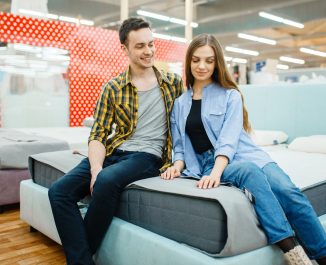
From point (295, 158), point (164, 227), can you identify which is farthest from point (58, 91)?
point (164, 227)

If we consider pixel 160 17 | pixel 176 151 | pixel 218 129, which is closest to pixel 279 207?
pixel 218 129

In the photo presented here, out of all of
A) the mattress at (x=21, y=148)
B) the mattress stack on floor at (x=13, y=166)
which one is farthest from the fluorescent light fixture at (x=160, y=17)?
the mattress stack on floor at (x=13, y=166)

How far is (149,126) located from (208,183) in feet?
1.65

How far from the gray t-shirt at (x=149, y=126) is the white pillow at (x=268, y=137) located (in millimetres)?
1439

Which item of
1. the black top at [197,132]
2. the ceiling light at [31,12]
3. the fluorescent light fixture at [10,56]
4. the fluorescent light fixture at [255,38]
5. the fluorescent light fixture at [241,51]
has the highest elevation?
the fluorescent light fixture at [255,38]

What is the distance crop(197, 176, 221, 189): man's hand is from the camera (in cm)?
141

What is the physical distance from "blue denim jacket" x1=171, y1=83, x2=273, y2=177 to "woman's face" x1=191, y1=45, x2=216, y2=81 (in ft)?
0.21

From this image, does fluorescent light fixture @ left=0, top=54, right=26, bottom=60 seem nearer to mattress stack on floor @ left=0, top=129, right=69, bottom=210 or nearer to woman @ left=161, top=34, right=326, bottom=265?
mattress stack on floor @ left=0, top=129, right=69, bottom=210

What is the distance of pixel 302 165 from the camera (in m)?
2.16

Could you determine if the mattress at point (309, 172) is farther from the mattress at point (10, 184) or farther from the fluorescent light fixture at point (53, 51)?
the fluorescent light fixture at point (53, 51)

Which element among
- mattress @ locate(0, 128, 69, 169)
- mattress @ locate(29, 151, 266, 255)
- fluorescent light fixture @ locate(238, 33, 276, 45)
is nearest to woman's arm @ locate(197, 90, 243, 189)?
mattress @ locate(29, 151, 266, 255)

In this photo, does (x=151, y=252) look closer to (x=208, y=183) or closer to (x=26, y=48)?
(x=208, y=183)

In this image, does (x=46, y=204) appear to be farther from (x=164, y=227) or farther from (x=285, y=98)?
(x=285, y=98)

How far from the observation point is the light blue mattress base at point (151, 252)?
4.15 ft
